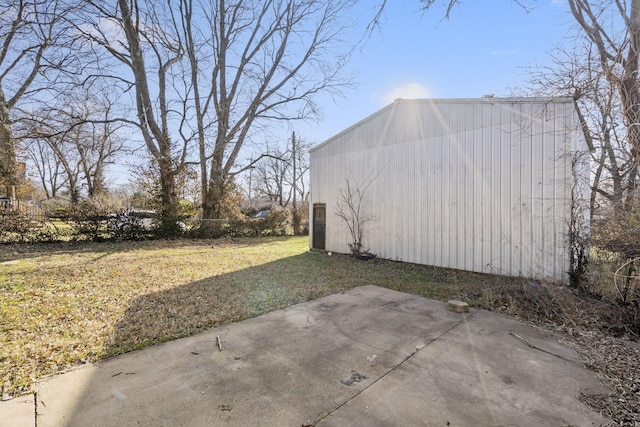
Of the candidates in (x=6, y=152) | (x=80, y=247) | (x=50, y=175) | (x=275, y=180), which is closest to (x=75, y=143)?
(x=6, y=152)

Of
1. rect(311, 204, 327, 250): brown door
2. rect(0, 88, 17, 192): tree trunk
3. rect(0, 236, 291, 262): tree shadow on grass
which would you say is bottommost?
rect(0, 236, 291, 262): tree shadow on grass

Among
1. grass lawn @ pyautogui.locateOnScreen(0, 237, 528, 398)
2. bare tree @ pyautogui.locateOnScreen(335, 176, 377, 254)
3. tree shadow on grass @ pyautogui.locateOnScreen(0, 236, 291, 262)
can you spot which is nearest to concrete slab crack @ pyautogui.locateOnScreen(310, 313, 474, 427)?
grass lawn @ pyautogui.locateOnScreen(0, 237, 528, 398)

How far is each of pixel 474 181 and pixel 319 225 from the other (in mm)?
5141

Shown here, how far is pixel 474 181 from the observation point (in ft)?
20.5

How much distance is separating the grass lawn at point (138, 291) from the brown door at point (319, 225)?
114 centimetres

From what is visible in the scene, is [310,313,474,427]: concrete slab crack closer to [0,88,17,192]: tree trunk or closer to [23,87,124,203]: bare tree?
[23,87,124,203]: bare tree

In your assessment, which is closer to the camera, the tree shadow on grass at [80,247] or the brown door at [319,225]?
the tree shadow on grass at [80,247]

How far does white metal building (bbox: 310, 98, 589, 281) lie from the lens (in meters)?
5.25

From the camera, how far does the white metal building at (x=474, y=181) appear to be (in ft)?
17.2

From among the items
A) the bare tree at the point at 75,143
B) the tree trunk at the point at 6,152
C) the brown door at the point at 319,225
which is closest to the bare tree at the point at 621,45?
the brown door at the point at 319,225

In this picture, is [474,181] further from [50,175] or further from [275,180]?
[50,175]

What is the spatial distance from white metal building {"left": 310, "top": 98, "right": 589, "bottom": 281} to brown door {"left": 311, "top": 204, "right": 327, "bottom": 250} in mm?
1290

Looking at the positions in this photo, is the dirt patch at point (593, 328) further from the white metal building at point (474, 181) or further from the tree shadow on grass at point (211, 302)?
the tree shadow on grass at point (211, 302)

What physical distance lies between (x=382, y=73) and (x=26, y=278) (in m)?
8.37
